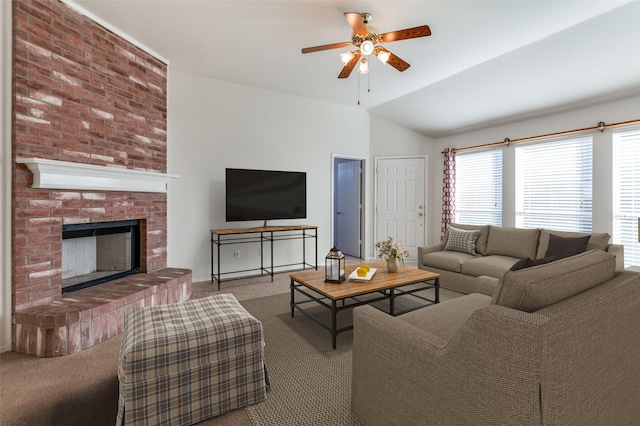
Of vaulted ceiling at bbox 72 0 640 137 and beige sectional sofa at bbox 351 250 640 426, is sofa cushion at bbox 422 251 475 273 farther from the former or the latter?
beige sectional sofa at bbox 351 250 640 426

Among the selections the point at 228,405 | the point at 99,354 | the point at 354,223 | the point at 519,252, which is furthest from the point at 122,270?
the point at 519,252

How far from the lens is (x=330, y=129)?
17.2 ft

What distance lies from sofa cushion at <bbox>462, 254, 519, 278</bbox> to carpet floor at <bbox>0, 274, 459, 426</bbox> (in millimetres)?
1919

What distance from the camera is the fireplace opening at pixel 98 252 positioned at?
2.70 metres

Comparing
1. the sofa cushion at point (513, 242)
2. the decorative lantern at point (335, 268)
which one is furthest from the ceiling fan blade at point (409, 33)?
the sofa cushion at point (513, 242)

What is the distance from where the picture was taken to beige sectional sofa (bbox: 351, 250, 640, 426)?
90 cm

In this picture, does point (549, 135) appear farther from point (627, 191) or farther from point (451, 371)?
point (451, 371)

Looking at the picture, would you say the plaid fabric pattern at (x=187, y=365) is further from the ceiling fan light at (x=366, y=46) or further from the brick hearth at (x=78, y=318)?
the ceiling fan light at (x=366, y=46)

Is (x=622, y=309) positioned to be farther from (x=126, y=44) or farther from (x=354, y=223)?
(x=354, y=223)

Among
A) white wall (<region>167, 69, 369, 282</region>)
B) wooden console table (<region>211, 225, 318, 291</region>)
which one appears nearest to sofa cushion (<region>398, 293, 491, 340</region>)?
wooden console table (<region>211, 225, 318, 291</region>)

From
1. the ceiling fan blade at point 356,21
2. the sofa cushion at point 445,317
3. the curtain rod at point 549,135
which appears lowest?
the sofa cushion at point 445,317

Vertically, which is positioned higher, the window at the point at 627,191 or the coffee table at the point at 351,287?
the window at the point at 627,191

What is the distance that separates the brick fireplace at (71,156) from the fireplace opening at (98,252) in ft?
0.29

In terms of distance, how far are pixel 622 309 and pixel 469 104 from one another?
3.98 metres
